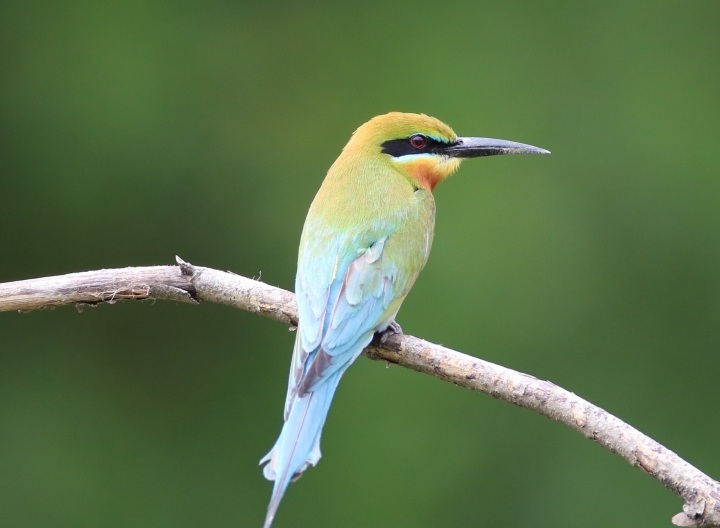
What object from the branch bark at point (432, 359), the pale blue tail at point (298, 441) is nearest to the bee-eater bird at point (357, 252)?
the pale blue tail at point (298, 441)

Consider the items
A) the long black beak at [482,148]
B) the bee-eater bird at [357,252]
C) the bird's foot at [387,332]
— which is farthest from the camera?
the long black beak at [482,148]

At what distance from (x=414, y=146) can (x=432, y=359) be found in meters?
1.11

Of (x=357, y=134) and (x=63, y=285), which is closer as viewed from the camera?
(x=63, y=285)

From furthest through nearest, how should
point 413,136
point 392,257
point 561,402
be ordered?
point 413,136
point 392,257
point 561,402

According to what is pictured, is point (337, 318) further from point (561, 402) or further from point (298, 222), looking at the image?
point (298, 222)

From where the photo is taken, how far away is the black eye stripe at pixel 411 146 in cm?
356

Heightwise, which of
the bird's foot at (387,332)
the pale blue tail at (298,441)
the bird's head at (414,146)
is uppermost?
the bird's head at (414,146)

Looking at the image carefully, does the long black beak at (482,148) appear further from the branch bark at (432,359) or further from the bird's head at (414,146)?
the branch bark at (432,359)

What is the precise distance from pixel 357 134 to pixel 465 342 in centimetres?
134

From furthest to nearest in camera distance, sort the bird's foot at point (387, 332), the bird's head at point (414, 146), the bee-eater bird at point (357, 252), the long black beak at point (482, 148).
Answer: the long black beak at point (482, 148) → the bird's head at point (414, 146) → the bird's foot at point (387, 332) → the bee-eater bird at point (357, 252)

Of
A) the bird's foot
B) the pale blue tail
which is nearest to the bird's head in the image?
the bird's foot

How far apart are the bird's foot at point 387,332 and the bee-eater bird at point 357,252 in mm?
12

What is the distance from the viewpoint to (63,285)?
2801mm

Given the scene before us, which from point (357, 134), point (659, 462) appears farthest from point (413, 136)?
point (659, 462)
